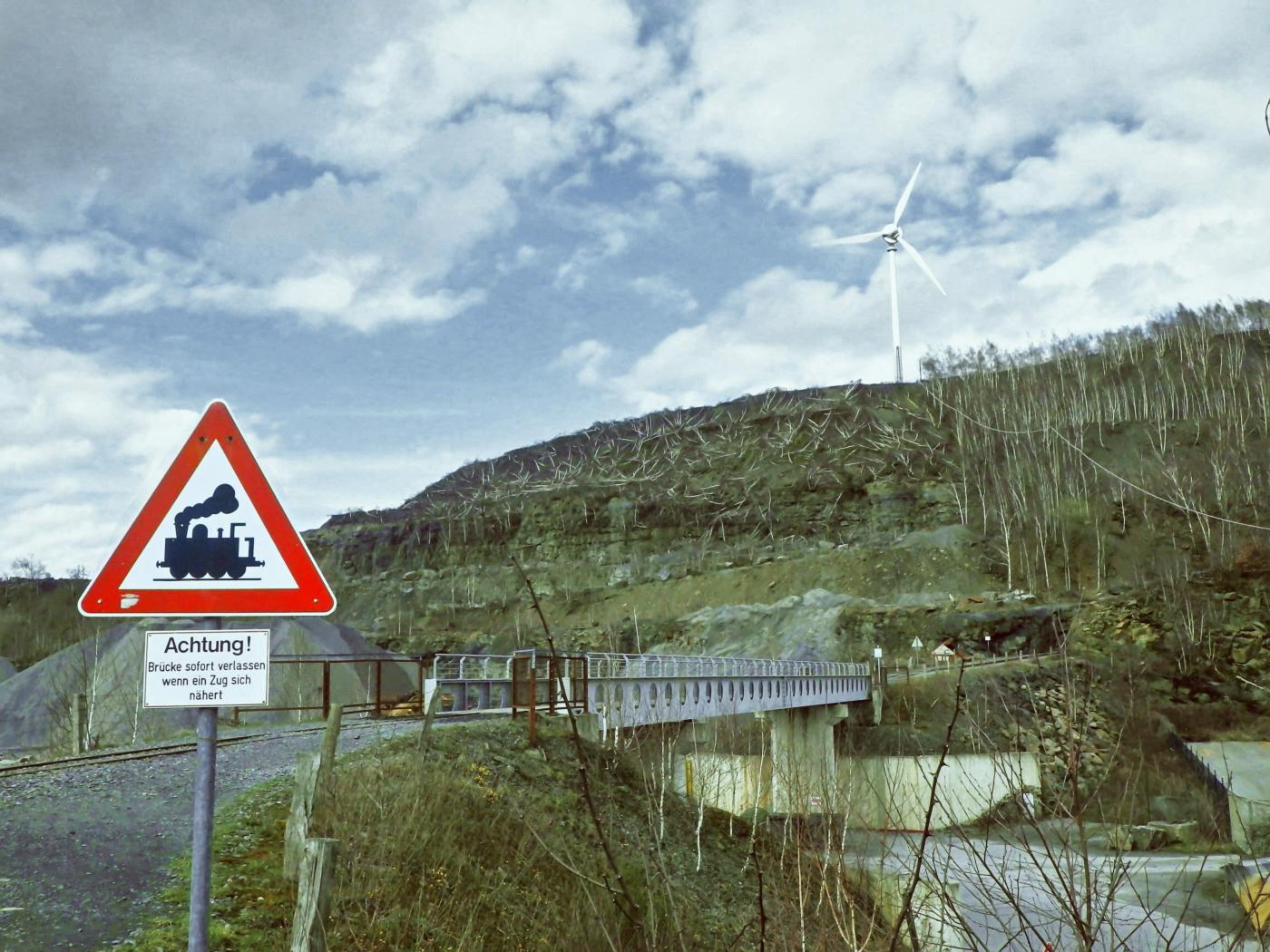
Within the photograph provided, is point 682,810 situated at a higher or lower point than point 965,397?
lower

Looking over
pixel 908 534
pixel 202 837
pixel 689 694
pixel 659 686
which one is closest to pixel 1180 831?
pixel 689 694

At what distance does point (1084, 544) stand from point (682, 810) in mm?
74847

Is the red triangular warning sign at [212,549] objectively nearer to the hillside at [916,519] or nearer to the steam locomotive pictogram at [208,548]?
the steam locomotive pictogram at [208,548]

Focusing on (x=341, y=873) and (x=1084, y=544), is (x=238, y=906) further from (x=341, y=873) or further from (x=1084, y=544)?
(x=1084, y=544)

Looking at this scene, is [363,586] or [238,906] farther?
[363,586]

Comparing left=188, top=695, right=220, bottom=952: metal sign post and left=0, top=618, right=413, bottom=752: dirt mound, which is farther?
left=0, top=618, right=413, bottom=752: dirt mound

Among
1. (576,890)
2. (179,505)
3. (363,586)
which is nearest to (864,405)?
(363,586)

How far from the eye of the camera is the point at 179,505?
4172mm

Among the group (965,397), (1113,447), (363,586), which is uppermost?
(965,397)

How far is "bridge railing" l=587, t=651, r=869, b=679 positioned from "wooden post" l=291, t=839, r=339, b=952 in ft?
51.2

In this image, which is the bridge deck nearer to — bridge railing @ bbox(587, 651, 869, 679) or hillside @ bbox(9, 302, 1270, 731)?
bridge railing @ bbox(587, 651, 869, 679)

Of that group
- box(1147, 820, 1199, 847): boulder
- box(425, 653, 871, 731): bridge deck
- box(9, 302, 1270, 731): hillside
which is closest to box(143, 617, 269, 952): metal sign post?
box(425, 653, 871, 731): bridge deck

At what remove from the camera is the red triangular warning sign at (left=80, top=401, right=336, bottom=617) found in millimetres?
4090

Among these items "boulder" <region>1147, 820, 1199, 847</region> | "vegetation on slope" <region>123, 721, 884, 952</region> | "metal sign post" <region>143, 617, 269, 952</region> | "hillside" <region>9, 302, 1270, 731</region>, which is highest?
"hillside" <region>9, 302, 1270, 731</region>
